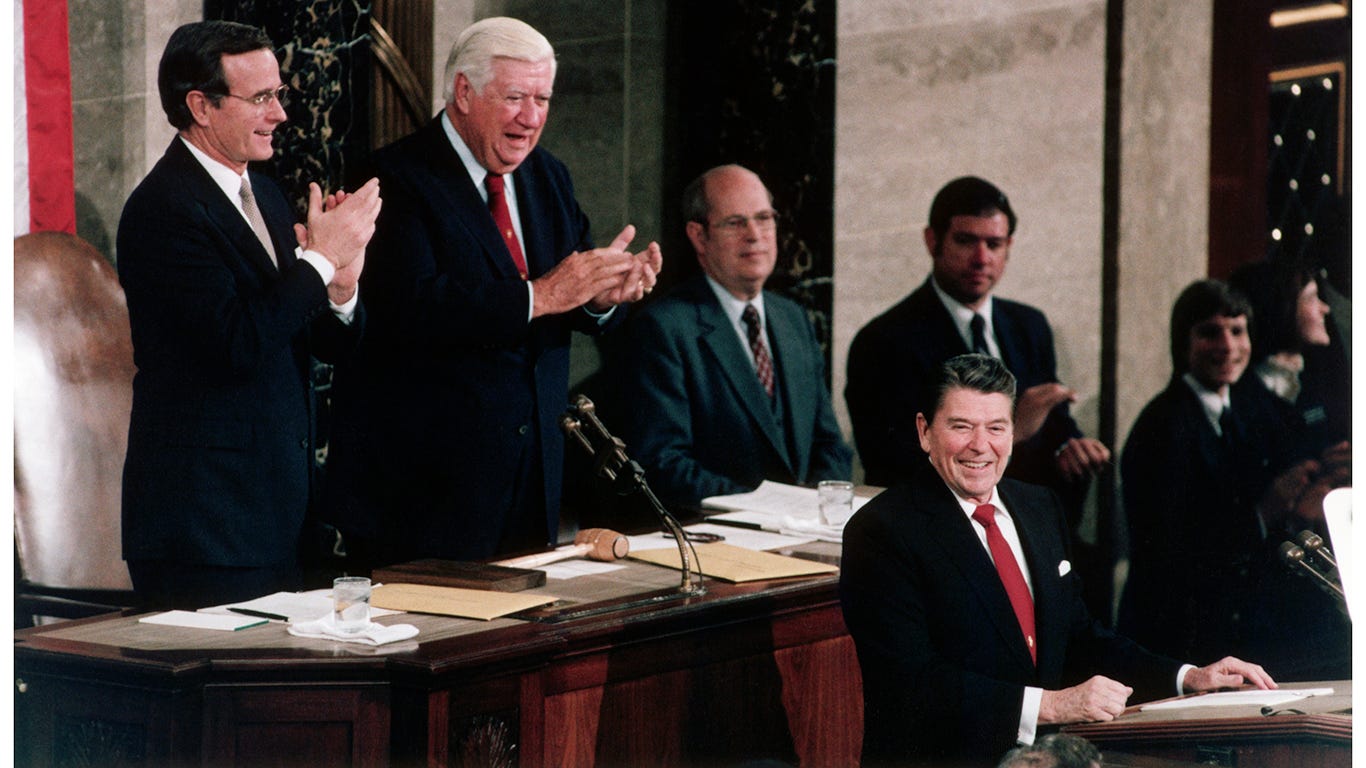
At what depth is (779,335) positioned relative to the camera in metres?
4.79

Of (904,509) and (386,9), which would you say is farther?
(386,9)

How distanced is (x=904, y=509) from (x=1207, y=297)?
8.61ft

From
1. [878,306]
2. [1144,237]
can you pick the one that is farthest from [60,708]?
[1144,237]

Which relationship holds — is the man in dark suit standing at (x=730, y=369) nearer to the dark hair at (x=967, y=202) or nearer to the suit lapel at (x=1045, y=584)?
the dark hair at (x=967, y=202)

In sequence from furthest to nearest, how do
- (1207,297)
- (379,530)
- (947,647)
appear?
(1207,297), (379,530), (947,647)

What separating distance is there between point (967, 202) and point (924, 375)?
59 centimetres

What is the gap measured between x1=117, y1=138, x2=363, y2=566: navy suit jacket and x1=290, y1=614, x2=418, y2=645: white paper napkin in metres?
0.78

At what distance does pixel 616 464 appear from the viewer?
319cm

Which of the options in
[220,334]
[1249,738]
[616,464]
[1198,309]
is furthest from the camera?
[1198,309]

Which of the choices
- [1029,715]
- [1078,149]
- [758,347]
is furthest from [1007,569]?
[1078,149]

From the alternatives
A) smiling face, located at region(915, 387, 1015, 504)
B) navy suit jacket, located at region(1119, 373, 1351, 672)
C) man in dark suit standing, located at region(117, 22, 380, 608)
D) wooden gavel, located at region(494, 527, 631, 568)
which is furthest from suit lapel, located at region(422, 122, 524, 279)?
navy suit jacket, located at region(1119, 373, 1351, 672)

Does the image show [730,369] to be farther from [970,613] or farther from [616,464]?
[970,613]

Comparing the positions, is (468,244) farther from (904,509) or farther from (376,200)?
(904,509)

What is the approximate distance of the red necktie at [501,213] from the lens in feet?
12.8
